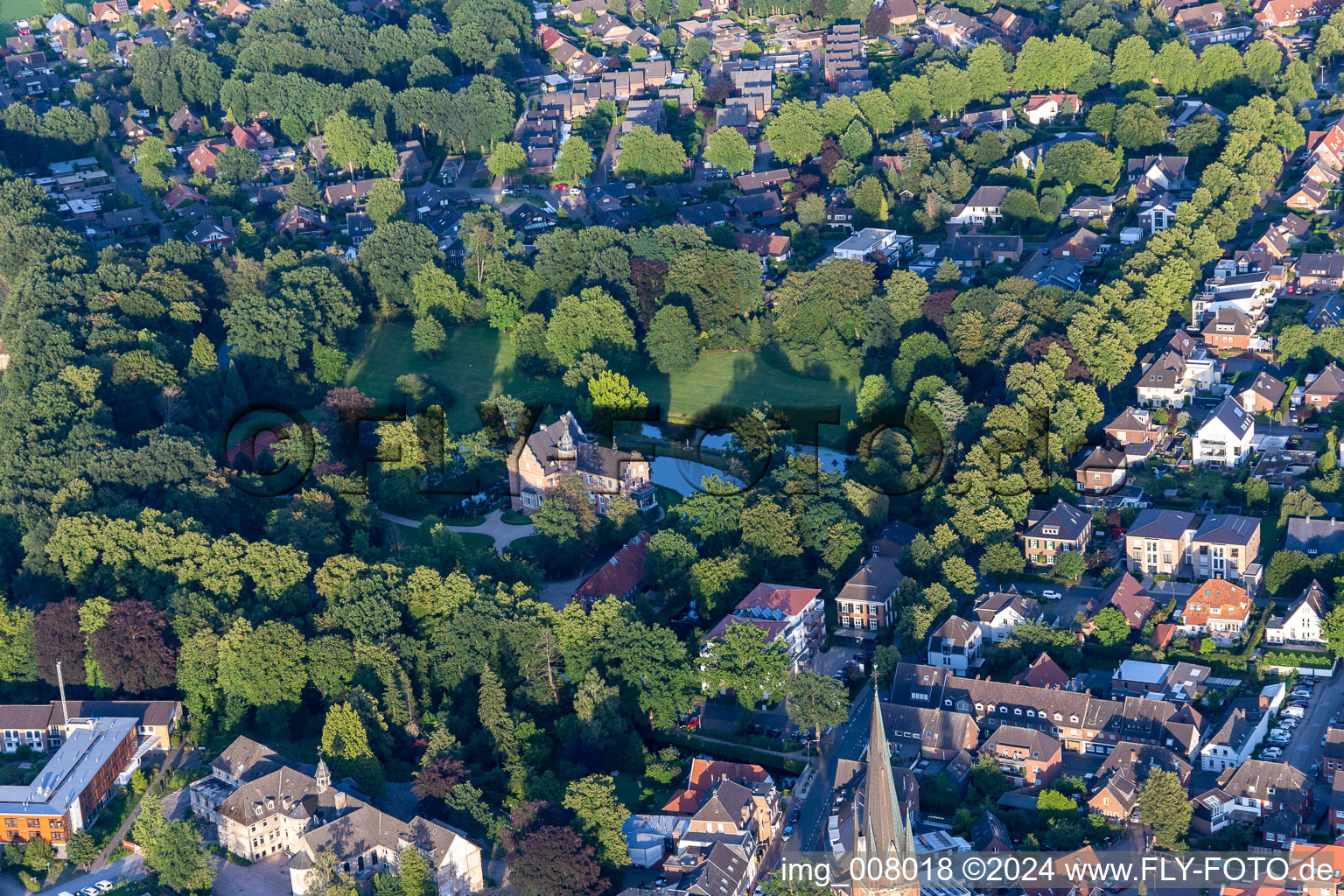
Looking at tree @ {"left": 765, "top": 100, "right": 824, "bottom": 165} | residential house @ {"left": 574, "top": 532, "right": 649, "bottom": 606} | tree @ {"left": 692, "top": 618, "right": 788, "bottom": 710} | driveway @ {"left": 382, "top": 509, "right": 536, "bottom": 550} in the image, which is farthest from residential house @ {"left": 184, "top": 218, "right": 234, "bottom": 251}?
tree @ {"left": 692, "top": 618, "right": 788, "bottom": 710}

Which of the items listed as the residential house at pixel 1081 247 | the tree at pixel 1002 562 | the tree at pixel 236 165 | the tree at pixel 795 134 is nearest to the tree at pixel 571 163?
the tree at pixel 795 134

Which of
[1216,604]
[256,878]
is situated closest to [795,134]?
[1216,604]

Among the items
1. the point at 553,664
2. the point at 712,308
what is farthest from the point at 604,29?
the point at 553,664

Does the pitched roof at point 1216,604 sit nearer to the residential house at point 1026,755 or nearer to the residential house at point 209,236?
the residential house at point 1026,755

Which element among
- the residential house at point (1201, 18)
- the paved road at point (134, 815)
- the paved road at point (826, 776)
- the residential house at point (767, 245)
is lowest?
the paved road at point (134, 815)

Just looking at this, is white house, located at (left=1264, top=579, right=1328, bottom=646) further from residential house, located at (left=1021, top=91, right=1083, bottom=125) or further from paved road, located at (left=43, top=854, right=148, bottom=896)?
residential house, located at (left=1021, top=91, right=1083, bottom=125)

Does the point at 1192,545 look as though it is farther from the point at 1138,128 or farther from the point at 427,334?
the point at 1138,128

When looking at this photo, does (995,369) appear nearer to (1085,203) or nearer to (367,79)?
(1085,203)
